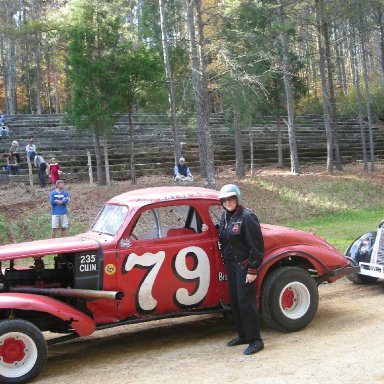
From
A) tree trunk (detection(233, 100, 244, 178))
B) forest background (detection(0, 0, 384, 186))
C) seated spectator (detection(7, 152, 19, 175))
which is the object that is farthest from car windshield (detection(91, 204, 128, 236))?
tree trunk (detection(233, 100, 244, 178))

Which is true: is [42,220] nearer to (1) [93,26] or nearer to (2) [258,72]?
(1) [93,26]

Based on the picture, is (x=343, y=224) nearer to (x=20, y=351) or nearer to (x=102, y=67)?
(x=102, y=67)

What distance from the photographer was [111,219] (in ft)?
23.6

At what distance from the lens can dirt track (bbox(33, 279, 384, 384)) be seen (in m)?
5.67

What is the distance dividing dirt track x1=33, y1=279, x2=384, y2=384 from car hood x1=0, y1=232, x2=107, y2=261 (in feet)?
4.30

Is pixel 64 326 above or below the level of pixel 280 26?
below

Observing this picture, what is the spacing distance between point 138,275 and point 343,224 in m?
13.3

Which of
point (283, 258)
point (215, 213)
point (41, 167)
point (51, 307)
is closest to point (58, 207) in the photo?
point (41, 167)

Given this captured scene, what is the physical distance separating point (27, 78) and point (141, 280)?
5258cm

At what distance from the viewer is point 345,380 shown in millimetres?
5344

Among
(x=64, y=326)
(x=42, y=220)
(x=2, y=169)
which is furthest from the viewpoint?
(x=2, y=169)

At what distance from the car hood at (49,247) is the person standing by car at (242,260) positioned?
150cm

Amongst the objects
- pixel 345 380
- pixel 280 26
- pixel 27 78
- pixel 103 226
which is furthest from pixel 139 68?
pixel 27 78

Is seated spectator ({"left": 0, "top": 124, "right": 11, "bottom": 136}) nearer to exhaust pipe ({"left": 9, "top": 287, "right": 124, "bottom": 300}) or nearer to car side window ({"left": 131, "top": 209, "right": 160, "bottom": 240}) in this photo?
car side window ({"left": 131, "top": 209, "right": 160, "bottom": 240})
